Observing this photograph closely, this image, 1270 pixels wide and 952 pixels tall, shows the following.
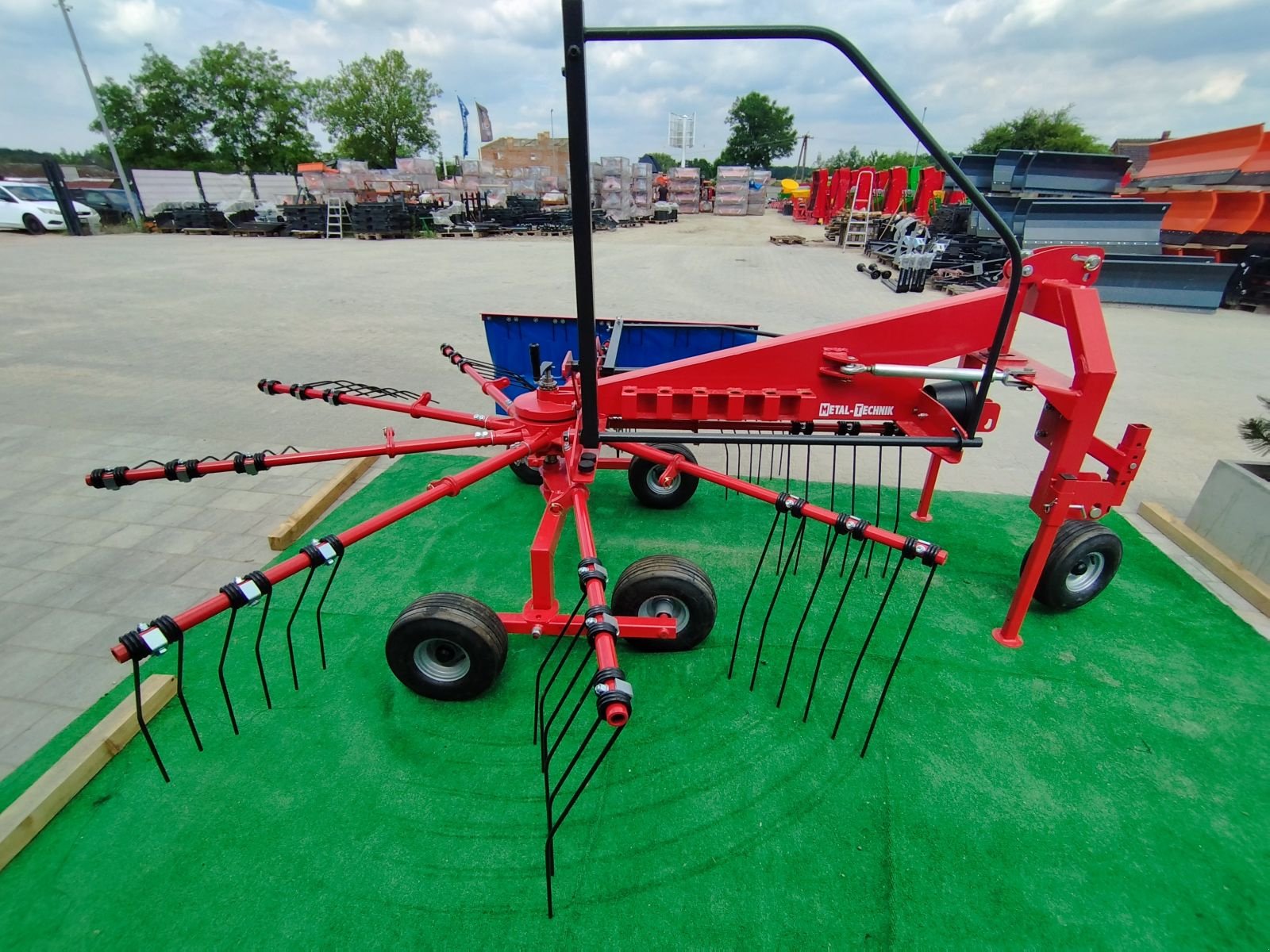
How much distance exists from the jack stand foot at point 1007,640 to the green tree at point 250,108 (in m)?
50.1

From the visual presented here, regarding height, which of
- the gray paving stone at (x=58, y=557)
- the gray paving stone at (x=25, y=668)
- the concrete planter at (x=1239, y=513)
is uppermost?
the concrete planter at (x=1239, y=513)

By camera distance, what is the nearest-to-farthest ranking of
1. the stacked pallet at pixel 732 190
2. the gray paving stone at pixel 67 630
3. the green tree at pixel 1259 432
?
the gray paving stone at pixel 67 630, the green tree at pixel 1259 432, the stacked pallet at pixel 732 190

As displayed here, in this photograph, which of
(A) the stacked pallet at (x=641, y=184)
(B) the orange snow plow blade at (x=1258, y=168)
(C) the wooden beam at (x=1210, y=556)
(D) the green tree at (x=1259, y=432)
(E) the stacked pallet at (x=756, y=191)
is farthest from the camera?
(E) the stacked pallet at (x=756, y=191)

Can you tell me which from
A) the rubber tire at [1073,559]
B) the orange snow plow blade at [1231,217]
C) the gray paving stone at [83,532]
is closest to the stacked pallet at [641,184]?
the orange snow plow blade at [1231,217]

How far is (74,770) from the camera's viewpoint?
266cm

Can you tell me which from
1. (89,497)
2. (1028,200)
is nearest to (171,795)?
(89,497)

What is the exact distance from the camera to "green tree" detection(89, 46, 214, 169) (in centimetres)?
3919

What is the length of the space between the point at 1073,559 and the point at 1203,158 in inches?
597

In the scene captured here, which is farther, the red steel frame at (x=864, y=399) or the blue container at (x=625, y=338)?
the blue container at (x=625, y=338)

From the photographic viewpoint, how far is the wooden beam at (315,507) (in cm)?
451

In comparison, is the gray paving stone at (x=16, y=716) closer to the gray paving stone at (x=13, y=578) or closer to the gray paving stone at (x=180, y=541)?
the gray paving stone at (x=13, y=578)

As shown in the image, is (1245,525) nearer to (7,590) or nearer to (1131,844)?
(1131,844)

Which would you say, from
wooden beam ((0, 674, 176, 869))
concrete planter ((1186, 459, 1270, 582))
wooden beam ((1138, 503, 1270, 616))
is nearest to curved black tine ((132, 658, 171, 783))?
wooden beam ((0, 674, 176, 869))

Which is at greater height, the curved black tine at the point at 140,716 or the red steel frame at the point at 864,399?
the red steel frame at the point at 864,399
